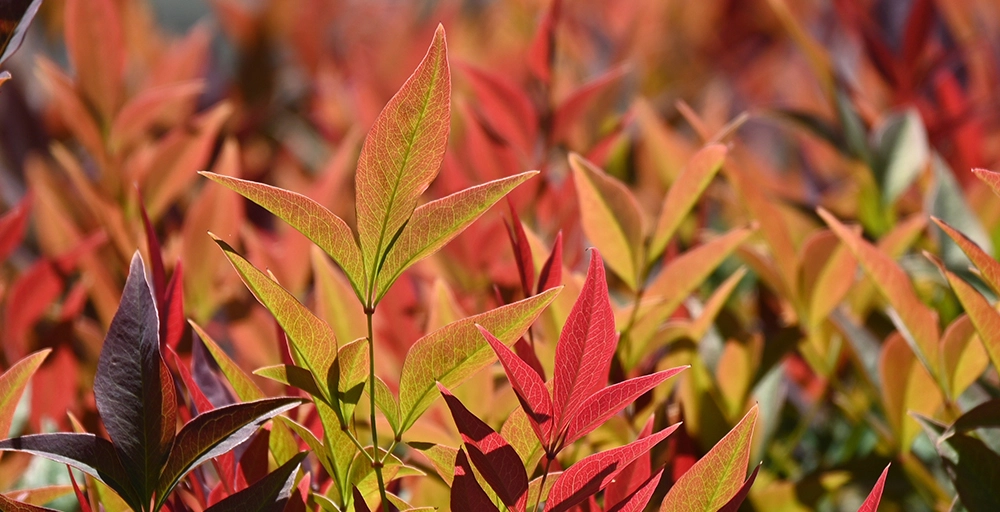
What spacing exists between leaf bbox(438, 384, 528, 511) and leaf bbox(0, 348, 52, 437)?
0.84ft

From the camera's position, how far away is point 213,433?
46 centimetres

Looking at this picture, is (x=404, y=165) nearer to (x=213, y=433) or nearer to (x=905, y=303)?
(x=213, y=433)

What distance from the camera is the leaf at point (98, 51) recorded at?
0.94 meters

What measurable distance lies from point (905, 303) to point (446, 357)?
0.37m

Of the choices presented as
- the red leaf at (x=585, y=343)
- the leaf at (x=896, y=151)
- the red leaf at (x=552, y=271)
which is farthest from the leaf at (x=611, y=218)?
the leaf at (x=896, y=151)

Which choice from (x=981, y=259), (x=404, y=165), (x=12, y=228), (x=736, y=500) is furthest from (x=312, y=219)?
(x=12, y=228)

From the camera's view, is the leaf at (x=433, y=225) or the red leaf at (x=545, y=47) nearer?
the leaf at (x=433, y=225)

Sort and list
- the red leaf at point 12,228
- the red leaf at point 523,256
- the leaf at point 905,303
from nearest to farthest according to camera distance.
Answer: the red leaf at point 523,256, the leaf at point 905,303, the red leaf at point 12,228

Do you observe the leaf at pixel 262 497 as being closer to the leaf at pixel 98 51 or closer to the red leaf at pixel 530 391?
the red leaf at pixel 530 391

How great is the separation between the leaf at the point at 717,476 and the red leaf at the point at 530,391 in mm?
A: 77

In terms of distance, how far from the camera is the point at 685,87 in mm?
1851

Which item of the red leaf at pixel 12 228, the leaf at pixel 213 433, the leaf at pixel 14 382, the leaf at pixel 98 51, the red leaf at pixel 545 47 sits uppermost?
the leaf at pixel 98 51

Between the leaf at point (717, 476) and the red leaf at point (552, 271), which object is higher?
→ the red leaf at point (552, 271)

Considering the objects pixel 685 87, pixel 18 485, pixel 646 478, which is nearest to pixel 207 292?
pixel 18 485
